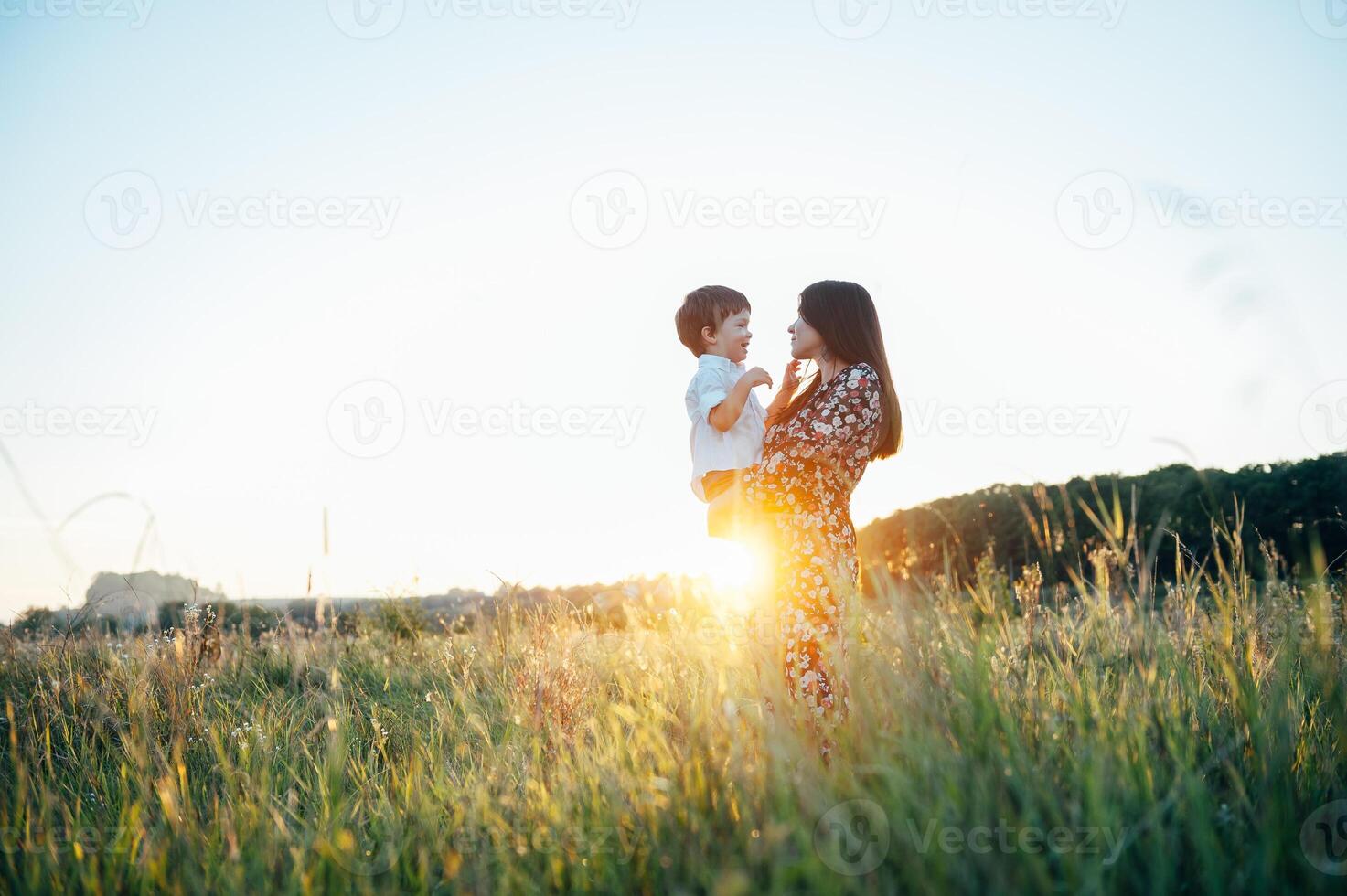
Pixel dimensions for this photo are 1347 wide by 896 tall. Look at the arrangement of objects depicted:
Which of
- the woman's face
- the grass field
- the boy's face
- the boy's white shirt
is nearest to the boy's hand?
the boy's white shirt

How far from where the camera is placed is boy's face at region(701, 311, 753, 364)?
13.4 feet

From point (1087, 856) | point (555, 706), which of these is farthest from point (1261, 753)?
point (555, 706)

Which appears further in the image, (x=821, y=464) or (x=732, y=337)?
(x=732, y=337)

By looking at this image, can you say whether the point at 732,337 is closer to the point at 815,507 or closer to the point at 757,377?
the point at 757,377

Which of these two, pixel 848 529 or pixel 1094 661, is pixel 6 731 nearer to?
pixel 848 529

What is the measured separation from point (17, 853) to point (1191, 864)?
11.0 feet

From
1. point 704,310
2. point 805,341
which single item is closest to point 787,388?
point 805,341

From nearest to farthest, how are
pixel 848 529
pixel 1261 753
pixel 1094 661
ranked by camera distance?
1. pixel 1261 753
2. pixel 1094 661
3. pixel 848 529

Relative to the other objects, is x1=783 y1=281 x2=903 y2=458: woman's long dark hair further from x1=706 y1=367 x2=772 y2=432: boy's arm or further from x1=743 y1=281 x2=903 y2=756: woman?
x1=706 y1=367 x2=772 y2=432: boy's arm

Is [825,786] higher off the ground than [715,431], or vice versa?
[715,431]

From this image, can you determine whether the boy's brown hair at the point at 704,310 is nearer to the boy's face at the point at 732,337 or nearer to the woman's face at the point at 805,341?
the boy's face at the point at 732,337

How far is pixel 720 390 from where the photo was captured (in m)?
3.83

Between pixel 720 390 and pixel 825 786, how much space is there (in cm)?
218

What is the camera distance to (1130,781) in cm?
199
